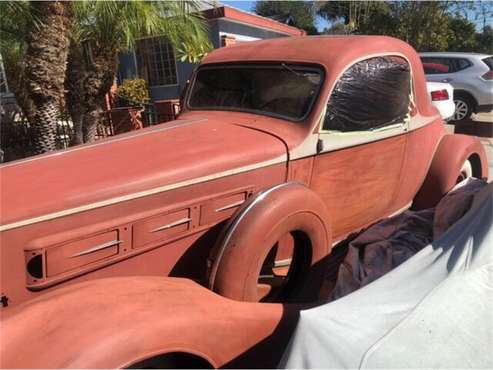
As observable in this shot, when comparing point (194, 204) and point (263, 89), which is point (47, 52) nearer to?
point (263, 89)

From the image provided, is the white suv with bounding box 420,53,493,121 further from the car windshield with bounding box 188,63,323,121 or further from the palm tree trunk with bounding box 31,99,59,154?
the car windshield with bounding box 188,63,323,121

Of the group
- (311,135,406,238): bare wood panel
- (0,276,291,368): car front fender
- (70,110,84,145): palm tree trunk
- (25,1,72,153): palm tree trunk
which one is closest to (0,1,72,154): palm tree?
(25,1,72,153): palm tree trunk

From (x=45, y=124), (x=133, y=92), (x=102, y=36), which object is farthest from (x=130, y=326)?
(x=133, y=92)

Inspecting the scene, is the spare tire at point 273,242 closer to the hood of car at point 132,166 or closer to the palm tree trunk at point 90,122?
the hood of car at point 132,166

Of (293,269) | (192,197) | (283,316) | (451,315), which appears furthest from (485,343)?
(192,197)

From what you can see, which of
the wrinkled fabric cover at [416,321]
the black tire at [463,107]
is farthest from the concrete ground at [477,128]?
the wrinkled fabric cover at [416,321]

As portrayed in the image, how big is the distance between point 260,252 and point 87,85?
4783 millimetres

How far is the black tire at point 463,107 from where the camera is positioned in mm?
11148

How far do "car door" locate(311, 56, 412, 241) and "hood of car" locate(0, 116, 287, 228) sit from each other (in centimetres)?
42

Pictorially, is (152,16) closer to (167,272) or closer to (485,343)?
(167,272)

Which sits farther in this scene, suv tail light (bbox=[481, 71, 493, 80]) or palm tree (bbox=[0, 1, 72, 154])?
suv tail light (bbox=[481, 71, 493, 80])

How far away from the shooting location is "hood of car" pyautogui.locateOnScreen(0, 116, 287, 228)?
6.76ft

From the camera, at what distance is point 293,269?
2820 millimetres

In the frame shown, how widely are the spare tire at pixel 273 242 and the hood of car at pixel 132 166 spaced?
0.93 feet
